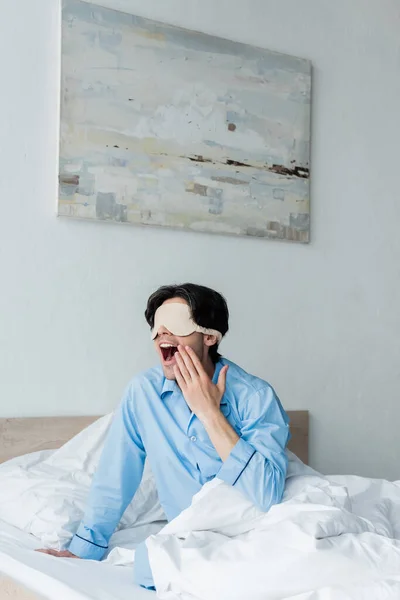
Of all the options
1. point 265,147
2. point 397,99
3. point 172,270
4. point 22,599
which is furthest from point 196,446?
point 397,99

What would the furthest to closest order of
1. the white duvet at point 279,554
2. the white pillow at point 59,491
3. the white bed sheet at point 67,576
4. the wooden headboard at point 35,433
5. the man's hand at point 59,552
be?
the wooden headboard at point 35,433, the white pillow at point 59,491, the man's hand at point 59,552, the white bed sheet at point 67,576, the white duvet at point 279,554

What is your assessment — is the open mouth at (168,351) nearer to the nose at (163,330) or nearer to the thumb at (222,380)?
the nose at (163,330)

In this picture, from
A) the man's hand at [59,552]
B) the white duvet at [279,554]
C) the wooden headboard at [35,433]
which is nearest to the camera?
the white duvet at [279,554]

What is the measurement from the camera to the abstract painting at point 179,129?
2.55 m

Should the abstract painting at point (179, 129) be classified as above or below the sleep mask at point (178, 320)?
above

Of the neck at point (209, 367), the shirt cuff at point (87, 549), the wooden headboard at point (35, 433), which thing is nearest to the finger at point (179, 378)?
the neck at point (209, 367)

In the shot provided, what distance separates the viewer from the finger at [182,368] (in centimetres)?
181

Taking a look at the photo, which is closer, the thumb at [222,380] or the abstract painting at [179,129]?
the thumb at [222,380]

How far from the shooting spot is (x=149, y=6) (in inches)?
108

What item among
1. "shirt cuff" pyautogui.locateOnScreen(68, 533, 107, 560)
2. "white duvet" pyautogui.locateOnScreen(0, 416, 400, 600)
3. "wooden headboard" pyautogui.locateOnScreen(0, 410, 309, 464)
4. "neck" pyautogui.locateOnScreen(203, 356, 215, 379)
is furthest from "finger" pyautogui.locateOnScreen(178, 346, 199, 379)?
"wooden headboard" pyautogui.locateOnScreen(0, 410, 309, 464)

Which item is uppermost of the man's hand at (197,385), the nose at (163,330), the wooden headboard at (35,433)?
the nose at (163,330)

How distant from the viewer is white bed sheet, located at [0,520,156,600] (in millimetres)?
1360

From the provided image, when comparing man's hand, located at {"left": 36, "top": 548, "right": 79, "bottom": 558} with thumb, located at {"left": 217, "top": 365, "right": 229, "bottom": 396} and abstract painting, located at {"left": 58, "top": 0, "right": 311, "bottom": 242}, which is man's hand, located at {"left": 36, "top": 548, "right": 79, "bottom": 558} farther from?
abstract painting, located at {"left": 58, "top": 0, "right": 311, "bottom": 242}

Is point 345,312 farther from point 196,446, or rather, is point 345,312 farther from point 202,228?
point 196,446
